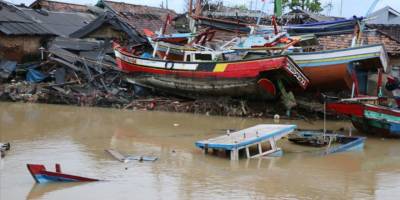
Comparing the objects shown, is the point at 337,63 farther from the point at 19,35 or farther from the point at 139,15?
the point at 139,15

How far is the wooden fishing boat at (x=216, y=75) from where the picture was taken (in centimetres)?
1702

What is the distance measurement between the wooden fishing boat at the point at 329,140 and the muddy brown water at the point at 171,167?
210 mm

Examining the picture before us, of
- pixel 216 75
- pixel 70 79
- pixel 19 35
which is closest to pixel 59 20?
pixel 19 35

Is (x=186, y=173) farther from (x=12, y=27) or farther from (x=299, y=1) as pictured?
(x=299, y=1)

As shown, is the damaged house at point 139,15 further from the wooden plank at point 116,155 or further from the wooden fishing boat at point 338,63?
the wooden plank at point 116,155

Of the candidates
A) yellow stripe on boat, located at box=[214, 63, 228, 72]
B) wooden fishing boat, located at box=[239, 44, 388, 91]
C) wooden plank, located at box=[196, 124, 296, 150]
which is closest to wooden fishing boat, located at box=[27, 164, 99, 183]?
wooden plank, located at box=[196, 124, 296, 150]

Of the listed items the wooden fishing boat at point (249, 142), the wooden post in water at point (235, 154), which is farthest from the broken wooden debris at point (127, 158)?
the wooden post in water at point (235, 154)

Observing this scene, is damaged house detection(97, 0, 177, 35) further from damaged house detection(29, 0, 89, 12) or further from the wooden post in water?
the wooden post in water

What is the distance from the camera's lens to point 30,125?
603 inches

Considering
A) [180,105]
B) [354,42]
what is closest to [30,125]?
[180,105]

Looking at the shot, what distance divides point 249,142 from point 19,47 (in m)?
14.4

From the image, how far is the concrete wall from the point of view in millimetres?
22125

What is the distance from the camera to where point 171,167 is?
1060 centimetres

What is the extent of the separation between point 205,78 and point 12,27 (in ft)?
29.2
